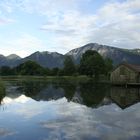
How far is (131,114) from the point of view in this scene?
28797 millimetres

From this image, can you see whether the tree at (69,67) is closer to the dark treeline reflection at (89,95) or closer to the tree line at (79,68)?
the tree line at (79,68)

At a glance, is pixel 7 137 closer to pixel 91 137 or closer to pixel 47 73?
pixel 91 137

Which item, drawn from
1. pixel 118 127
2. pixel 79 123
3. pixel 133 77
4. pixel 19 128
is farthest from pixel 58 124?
pixel 133 77

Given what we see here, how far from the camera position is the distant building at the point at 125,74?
79600 millimetres

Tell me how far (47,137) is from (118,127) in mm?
6179

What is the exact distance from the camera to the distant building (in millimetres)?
79600

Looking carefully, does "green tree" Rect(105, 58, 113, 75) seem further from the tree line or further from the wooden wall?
the wooden wall

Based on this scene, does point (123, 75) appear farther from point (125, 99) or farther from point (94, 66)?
point (125, 99)

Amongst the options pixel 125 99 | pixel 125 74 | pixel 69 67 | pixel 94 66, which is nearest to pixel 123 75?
pixel 125 74

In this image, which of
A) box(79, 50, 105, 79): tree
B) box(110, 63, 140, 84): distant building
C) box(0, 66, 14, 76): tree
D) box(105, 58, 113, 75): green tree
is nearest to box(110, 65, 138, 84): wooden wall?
box(110, 63, 140, 84): distant building

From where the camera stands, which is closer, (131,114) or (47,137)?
(47,137)

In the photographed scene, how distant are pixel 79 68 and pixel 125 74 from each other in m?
39.0

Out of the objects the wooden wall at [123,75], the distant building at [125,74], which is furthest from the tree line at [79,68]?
the distant building at [125,74]

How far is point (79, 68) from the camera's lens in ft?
392
